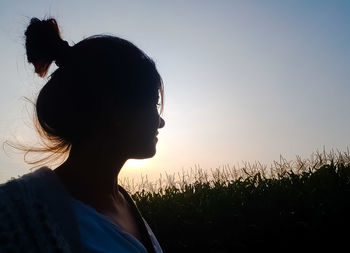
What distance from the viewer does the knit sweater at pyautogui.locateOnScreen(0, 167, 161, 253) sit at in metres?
1.24

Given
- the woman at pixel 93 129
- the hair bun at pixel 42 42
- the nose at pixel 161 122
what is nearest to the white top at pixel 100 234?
the woman at pixel 93 129

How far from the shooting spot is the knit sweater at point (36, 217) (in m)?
1.24

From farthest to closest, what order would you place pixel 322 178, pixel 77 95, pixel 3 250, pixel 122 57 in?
pixel 322 178
pixel 122 57
pixel 77 95
pixel 3 250

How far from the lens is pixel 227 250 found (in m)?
5.49

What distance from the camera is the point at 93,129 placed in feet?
5.60

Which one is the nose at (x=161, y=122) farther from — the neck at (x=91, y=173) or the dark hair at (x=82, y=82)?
the neck at (x=91, y=173)

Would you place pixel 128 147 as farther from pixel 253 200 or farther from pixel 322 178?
pixel 322 178

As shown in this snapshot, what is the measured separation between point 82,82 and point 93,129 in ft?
0.82

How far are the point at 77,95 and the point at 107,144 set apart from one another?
11.7 inches


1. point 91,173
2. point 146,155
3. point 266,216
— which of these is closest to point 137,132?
point 146,155

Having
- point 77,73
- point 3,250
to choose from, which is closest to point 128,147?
point 77,73

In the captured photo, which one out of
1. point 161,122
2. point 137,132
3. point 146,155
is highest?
point 161,122

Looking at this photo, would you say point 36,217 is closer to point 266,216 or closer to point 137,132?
point 137,132

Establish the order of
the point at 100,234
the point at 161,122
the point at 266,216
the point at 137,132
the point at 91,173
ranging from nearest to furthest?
the point at 100,234
the point at 91,173
the point at 137,132
the point at 161,122
the point at 266,216
